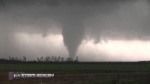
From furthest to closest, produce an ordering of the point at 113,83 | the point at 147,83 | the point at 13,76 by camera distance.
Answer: the point at 13,76
the point at 147,83
the point at 113,83

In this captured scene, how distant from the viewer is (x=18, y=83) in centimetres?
7450

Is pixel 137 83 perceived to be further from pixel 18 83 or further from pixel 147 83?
pixel 18 83

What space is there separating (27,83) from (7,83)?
4350 millimetres

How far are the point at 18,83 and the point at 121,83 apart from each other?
23484mm

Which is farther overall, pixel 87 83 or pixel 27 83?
pixel 27 83

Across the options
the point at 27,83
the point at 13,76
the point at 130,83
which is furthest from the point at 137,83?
the point at 13,76

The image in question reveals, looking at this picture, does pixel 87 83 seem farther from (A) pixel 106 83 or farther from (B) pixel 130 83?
(B) pixel 130 83

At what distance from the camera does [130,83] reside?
66.9m

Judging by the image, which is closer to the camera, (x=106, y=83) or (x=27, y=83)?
(x=106, y=83)

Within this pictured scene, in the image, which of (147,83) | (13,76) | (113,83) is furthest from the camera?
(13,76)

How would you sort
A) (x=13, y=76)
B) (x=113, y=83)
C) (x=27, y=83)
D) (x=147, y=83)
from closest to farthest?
1. (x=113, y=83)
2. (x=147, y=83)
3. (x=27, y=83)
4. (x=13, y=76)

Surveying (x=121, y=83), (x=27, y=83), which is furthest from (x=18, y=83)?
(x=121, y=83)

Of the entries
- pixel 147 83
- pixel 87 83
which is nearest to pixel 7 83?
pixel 87 83

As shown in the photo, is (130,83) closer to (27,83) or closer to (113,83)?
(113,83)
